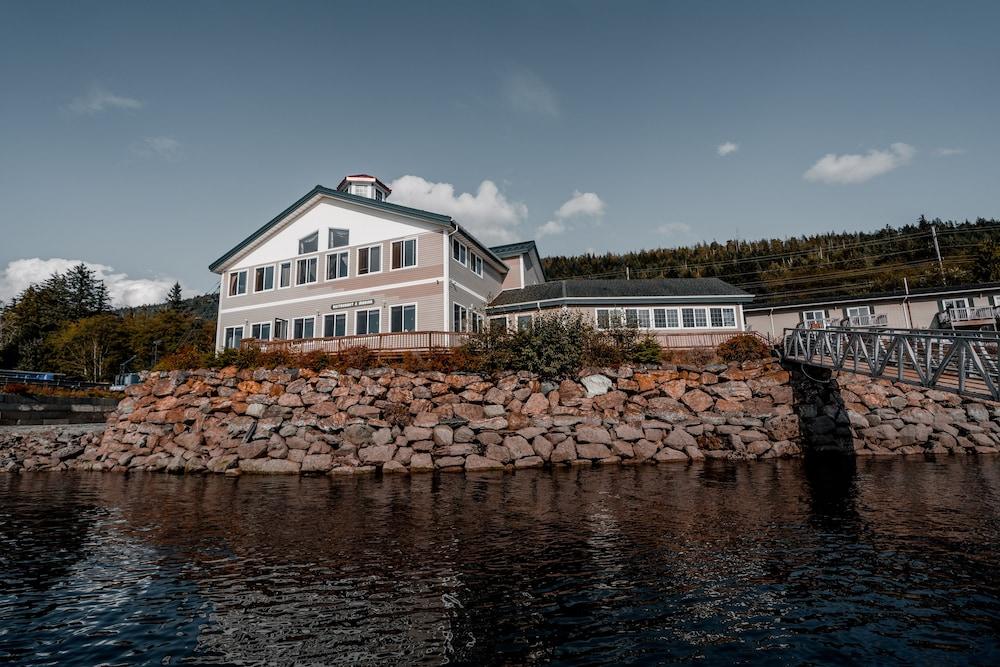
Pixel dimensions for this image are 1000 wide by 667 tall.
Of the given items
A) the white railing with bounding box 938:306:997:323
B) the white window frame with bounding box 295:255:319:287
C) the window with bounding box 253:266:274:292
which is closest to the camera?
the white window frame with bounding box 295:255:319:287

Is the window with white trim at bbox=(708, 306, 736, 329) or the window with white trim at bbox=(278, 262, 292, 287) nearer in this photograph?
the window with white trim at bbox=(708, 306, 736, 329)

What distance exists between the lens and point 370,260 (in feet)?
95.8

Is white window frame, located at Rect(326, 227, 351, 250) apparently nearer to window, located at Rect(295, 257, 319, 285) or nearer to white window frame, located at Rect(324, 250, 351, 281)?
white window frame, located at Rect(324, 250, 351, 281)

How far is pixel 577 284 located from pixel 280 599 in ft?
90.2

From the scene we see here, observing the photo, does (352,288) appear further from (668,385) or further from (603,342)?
(668,385)

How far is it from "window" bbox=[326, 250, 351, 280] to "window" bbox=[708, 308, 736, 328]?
2226 centimetres

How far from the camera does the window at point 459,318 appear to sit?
89.8ft

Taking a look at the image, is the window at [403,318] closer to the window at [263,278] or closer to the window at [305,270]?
the window at [305,270]

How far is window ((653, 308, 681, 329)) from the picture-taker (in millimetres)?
29828

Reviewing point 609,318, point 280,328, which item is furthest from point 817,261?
point 280,328

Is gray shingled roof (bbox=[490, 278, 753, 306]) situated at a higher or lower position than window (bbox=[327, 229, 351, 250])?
lower

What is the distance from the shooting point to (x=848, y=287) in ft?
181

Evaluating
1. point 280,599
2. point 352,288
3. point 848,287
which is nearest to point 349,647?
point 280,599

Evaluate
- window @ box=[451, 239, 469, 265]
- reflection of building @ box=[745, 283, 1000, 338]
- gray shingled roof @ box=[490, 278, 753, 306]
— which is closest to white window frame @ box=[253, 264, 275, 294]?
window @ box=[451, 239, 469, 265]
